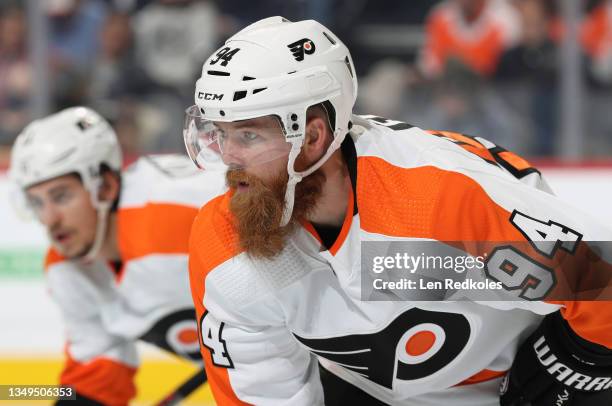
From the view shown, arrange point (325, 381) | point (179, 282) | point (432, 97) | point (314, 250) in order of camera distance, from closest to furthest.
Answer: point (314, 250), point (325, 381), point (179, 282), point (432, 97)

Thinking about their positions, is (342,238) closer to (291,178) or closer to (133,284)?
(291,178)

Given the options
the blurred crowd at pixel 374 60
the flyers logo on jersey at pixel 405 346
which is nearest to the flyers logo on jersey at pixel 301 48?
the flyers logo on jersey at pixel 405 346

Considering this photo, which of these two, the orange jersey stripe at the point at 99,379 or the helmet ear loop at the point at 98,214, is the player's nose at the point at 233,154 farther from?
the orange jersey stripe at the point at 99,379

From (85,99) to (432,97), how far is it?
1553 mm

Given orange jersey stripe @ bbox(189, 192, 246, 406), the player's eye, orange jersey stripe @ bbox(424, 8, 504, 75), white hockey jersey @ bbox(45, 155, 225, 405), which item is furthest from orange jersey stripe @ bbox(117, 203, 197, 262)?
orange jersey stripe @ bbox(424, 8, 504, 75)

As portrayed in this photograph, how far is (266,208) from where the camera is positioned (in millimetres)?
1752

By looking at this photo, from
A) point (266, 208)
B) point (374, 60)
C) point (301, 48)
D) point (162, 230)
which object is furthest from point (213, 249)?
point (374, 60)

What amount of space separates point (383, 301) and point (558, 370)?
380mm

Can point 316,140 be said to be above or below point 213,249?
above

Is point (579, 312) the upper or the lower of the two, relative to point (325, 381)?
upper

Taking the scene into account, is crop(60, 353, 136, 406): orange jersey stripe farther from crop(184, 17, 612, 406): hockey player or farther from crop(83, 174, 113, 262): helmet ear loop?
crop(184, 17, 612, 406): hockey player

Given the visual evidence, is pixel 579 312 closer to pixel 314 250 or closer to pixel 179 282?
pixel 314 250

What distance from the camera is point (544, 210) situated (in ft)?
5.65

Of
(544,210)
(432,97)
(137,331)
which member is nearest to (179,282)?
(137,331)
